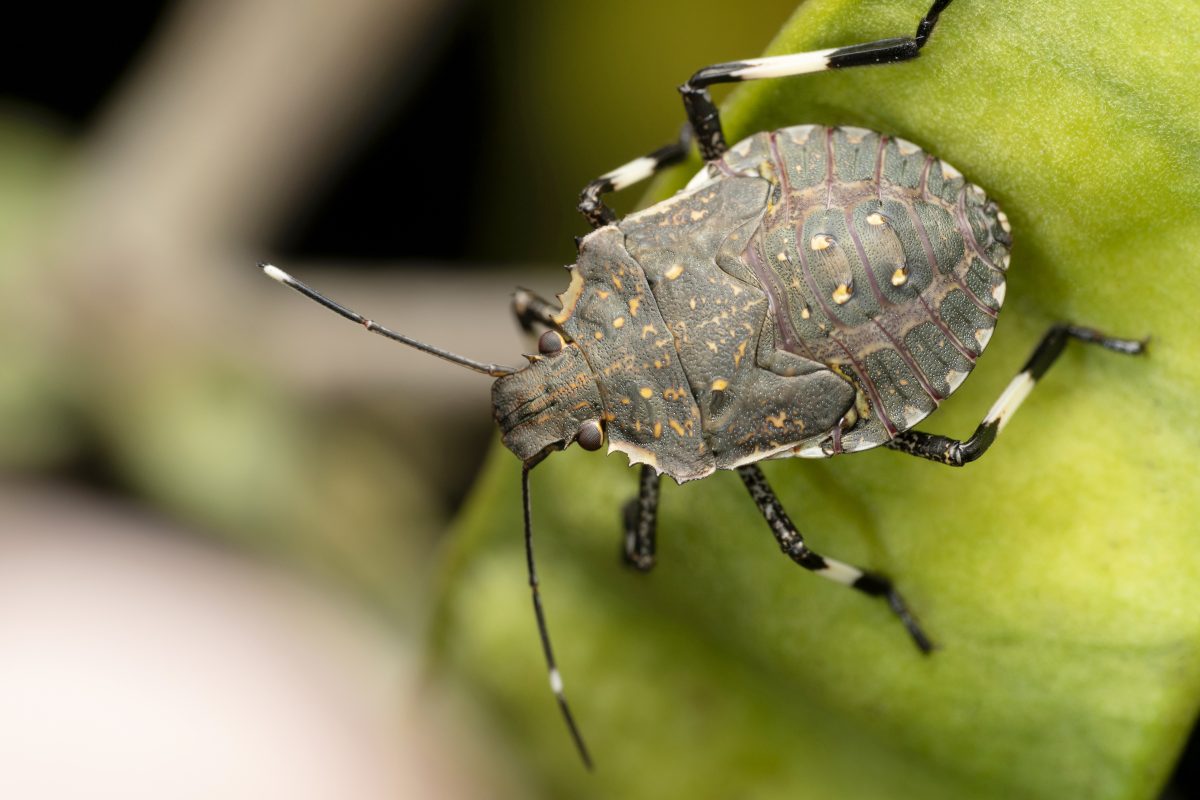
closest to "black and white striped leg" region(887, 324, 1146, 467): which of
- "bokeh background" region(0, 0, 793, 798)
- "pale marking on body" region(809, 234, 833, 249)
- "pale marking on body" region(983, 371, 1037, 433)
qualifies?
"pale marking on body" region(983, 371, 1037, 433)

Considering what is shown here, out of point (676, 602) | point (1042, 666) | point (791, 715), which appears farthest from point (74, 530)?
point (1042, 666)

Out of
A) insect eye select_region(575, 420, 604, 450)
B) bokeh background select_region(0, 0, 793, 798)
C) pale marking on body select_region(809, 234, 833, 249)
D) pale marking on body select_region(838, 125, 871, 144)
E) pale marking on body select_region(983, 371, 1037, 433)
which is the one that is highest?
bokeh background select_region(0, 0, 793, 798)

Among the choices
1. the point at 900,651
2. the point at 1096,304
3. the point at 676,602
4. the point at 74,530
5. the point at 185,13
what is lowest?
the point at 900,651

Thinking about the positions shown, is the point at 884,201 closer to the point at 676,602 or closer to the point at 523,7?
the point at 676,602

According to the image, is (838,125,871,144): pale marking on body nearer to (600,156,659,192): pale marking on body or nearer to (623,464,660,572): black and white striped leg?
(600,156,659,192): pale marking on body

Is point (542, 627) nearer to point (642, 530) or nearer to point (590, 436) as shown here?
point (642, 530)

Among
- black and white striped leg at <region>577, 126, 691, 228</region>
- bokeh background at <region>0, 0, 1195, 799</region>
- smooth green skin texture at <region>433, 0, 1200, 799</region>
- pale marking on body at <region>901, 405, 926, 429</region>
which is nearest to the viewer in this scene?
smooth green skin texture at <region>433, 0, 1200, 799</region>

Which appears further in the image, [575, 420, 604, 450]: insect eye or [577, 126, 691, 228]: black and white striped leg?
[577, 126, 691, 228]: black and white striped leg
